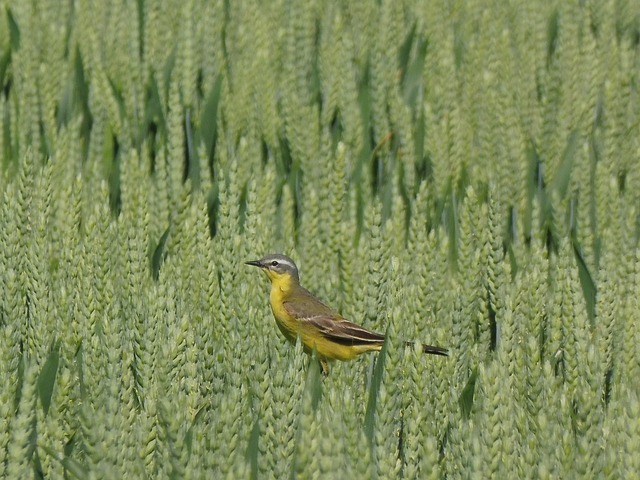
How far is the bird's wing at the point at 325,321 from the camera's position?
8.98ft

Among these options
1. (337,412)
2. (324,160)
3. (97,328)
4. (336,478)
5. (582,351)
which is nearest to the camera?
(336,478)

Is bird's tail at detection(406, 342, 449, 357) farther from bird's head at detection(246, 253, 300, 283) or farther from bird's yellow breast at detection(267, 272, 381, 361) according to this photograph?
bird's head at detection(246, 253, 300, 283)

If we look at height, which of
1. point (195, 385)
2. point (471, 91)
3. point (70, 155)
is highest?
point (471, 91)

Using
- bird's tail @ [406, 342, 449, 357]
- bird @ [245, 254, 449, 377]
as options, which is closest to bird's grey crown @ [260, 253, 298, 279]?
bird @ [245, 254, 449, 377]

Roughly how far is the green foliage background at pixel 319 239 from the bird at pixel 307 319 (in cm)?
5

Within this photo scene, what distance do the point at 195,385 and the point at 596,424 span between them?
686 mm

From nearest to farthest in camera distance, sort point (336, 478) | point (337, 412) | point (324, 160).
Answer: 1. point (336, 478)
2. point (337, 412)
3. point (324, 160)

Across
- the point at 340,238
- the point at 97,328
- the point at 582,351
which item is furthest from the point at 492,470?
the point at 340,238

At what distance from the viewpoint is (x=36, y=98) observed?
3.98 metres

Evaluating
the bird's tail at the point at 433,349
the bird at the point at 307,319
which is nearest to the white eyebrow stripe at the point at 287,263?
the bird at the point at 307,319

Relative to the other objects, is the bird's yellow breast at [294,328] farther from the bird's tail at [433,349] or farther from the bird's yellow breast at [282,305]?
the bird's tail at [433,349]

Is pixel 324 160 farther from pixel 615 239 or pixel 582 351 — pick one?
pixel 582 351

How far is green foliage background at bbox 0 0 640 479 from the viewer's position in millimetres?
1853

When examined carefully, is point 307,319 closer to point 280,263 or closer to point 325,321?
point 325,321
